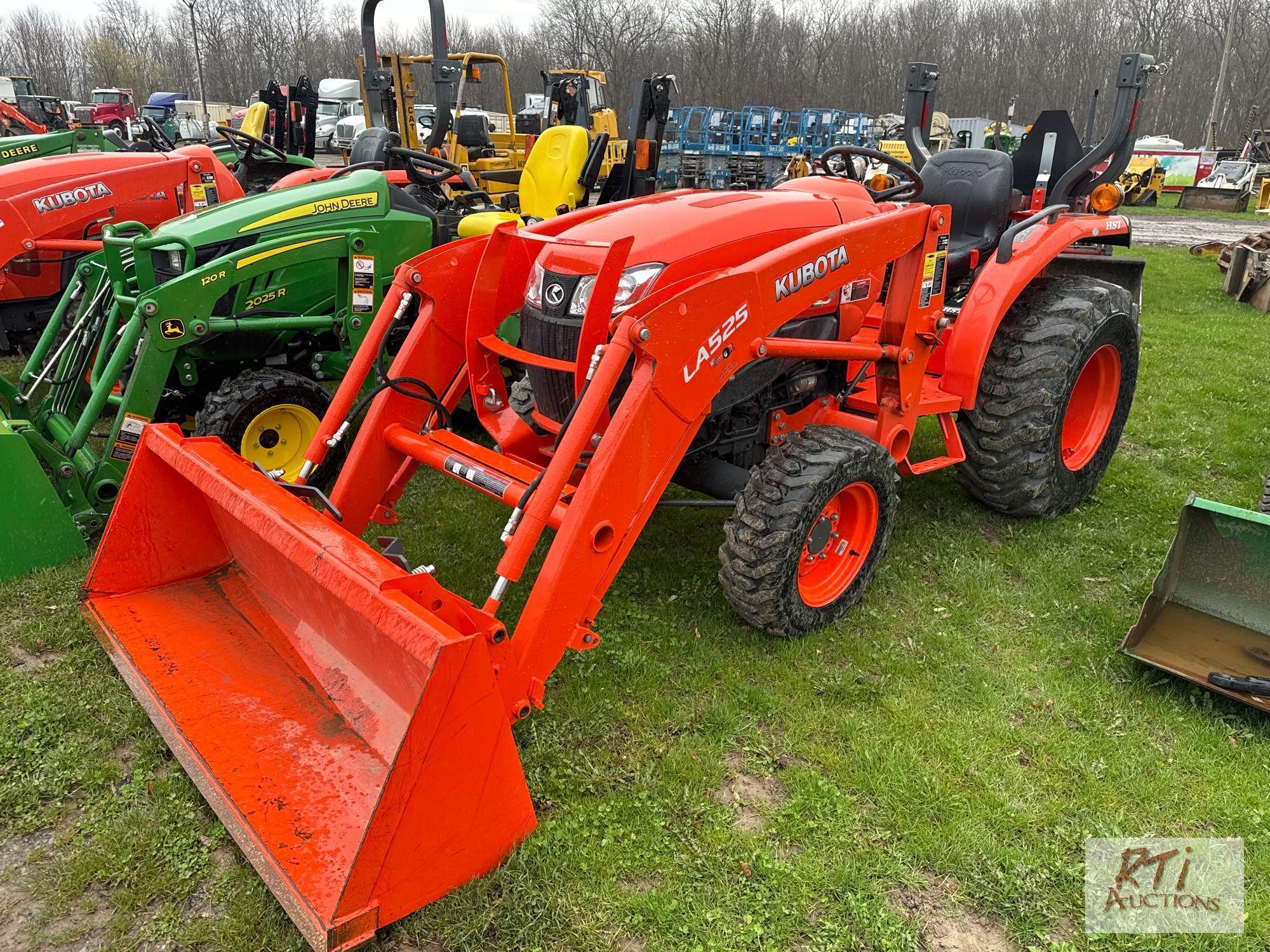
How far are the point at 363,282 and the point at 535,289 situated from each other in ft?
6.79

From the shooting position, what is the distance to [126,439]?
4109mm

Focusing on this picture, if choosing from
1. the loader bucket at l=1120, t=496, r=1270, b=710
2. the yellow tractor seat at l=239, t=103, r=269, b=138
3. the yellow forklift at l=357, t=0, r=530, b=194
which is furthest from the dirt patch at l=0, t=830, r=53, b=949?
the yellow tractor seat at l=239, t=103, r=269, b=138

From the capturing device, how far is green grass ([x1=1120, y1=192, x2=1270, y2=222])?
20.7 metres

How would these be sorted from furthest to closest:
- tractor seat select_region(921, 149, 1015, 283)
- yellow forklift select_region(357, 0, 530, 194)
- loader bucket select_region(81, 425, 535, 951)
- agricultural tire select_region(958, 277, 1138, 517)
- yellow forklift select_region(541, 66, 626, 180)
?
yellow forklift select_region(541, 66, 626, 180)
yellow forklift select_region(357, 0, 530, 194)
tractor seat select_region(921, 149, 1015, 283)
agricultural tire select_region(958, 277, 1138, 517)
loader bucket select_region(81, 425, 535, 951)

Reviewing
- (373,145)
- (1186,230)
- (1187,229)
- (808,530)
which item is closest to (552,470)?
(808,530)

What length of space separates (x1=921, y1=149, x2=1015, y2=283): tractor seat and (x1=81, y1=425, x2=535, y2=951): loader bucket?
3.21 metres

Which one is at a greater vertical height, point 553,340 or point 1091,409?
point 553,340

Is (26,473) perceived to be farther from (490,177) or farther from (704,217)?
(490,177)

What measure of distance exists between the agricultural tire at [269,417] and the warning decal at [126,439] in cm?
37

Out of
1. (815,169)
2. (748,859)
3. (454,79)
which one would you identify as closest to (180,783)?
(748,859)

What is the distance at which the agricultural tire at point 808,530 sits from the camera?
3.10 meters

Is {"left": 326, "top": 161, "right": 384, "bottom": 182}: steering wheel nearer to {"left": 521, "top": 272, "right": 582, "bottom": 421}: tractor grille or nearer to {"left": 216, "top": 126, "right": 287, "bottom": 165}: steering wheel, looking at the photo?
{"left": 216, "top": 126, "right": 287, "bottom": 165}: steering wheel

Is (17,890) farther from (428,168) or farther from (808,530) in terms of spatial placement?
(428,168)

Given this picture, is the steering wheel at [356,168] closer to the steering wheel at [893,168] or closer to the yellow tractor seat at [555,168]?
the yellow tractor seat at [555,168]
